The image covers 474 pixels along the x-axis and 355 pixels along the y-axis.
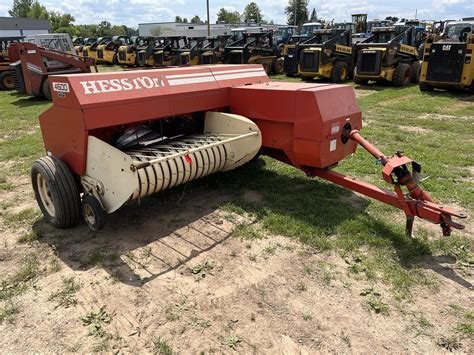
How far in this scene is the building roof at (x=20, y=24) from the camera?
175 feet

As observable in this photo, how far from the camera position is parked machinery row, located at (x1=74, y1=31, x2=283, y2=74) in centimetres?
1668

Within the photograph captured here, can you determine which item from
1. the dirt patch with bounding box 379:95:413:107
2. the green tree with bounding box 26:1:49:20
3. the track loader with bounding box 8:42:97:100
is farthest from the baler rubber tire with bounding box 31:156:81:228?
the green tree with bounding box 26:1:49:20

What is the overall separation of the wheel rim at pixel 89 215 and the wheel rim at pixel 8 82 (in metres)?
14.3

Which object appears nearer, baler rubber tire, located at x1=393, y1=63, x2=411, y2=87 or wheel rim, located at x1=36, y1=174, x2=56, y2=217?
wheel rim, located at x1=36, y1=174, x2=56, y2=217

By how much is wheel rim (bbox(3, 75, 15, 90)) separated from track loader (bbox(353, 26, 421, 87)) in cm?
1273

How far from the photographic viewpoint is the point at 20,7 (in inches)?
3524

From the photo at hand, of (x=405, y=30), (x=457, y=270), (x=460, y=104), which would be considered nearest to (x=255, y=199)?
(x=457, y=270)

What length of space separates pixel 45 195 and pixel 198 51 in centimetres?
1542

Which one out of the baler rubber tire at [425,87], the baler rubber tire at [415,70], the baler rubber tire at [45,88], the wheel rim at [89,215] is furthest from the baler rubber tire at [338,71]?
the wheel rim at [89,215]

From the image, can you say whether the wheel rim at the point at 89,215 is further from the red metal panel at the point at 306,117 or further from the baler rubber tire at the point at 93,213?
the red metal panel at the point at 306,117

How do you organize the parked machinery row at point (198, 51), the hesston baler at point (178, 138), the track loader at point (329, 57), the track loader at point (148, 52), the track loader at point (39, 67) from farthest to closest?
the track loader at point (148, 52)
the parked machinery row at point (198, 51)
the track loader at point (329, 57)
the track loader at point (39, 67)
the hesston baler at point (178, 138)

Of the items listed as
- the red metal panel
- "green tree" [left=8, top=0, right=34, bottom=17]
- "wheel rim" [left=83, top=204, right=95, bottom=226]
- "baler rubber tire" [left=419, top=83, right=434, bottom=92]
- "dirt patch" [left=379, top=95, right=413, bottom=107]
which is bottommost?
"dirt patch" [left=379, top=95, right=413, bottom=107]

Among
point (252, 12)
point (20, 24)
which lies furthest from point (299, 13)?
point (20, 24)

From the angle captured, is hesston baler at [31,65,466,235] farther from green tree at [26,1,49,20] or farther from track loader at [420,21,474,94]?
green tree at [26,1,49,20]
